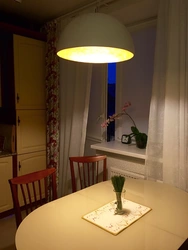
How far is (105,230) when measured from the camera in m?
1.15

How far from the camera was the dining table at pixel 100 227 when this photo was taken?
1037mm

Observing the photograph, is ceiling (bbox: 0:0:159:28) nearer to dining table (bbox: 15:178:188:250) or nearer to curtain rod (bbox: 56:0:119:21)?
curtain rod (bbox: 56:0:119:21)

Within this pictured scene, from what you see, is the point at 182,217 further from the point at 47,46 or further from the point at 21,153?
the point at 47,46

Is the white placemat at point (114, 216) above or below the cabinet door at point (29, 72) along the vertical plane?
below

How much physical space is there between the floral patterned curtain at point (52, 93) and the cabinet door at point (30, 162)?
0.11 m

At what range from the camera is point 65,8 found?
257cm

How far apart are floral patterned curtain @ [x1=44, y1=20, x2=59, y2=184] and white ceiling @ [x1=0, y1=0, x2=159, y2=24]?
6.9 inches

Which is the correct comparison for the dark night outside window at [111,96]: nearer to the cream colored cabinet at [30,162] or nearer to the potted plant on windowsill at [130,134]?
the potted plant on windowsill at [130,134]

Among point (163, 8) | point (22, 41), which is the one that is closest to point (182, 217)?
point (163, 8)

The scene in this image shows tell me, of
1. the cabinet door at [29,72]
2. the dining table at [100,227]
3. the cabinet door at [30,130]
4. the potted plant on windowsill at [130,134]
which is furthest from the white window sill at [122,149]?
the cabinet door at [29,72]

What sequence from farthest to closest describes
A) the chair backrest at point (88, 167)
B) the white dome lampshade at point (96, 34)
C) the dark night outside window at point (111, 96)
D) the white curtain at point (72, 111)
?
the dark night outside window at point (111, 96) < the white curtain at point (72, 111) < the chair backrest at point (88, 167) < the white dome lampshade at point (96, 34)

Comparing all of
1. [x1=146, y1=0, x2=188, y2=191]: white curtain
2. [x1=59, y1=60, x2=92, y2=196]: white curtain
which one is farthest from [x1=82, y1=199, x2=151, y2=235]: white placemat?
[x1=59, y1=60, x2=92, y2=196]: white curtain

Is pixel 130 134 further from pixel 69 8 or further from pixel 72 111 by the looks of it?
pixel 69 8

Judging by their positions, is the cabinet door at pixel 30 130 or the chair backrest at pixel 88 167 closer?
the chair backrest at pixel 88 167
